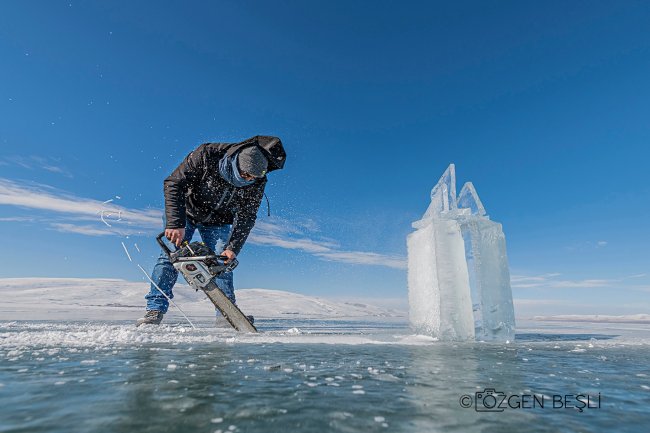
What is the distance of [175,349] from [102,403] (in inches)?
61.7

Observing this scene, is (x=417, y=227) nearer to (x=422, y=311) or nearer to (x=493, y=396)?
(x=422, y=311)

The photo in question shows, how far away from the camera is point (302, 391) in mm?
1590

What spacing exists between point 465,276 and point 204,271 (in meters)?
3.42

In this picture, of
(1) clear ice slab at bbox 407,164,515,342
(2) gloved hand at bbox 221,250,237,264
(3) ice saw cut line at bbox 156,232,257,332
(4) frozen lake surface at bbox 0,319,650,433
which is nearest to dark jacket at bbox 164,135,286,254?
(2) gloved hand at bbox 221,250,237,264

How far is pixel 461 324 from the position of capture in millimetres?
4727

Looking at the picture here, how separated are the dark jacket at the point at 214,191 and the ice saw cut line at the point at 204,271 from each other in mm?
459

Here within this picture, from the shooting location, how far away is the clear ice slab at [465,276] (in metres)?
4.75

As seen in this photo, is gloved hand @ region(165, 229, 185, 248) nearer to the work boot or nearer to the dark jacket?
the dark jacket

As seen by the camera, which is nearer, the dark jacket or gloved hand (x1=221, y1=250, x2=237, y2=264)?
the dark jacket

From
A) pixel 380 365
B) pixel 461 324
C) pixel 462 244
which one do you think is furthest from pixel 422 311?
pixel 380 365

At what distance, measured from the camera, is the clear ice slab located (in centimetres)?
475

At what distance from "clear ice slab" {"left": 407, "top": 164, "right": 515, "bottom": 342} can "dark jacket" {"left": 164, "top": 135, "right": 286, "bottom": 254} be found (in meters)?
2.43

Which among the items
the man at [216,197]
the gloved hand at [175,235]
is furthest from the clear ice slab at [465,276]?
the gloved hand at [175,235]

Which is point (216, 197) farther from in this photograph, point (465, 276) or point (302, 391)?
point (302, 391)
